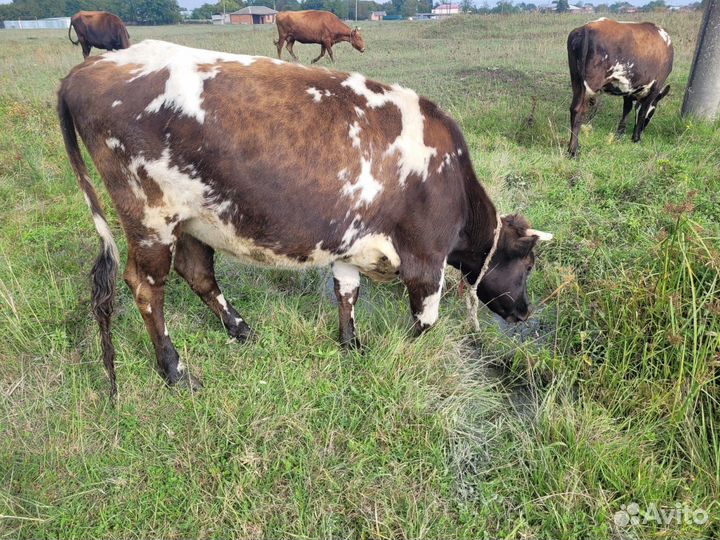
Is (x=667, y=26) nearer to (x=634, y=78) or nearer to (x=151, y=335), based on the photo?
(x=634, y=78)

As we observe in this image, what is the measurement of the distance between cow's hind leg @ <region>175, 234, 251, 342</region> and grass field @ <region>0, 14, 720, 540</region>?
Answer: 0.16 metres

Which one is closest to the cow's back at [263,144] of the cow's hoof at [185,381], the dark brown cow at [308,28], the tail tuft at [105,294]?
the tail tuft at [105,294]

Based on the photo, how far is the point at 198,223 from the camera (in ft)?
→ 9.09

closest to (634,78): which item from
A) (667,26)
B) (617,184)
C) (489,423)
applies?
(617,184)

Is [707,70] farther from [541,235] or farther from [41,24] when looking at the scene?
[41,24]

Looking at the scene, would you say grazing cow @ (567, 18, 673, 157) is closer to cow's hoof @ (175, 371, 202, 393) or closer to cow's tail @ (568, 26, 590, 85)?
cow's tail @ (568, 26, 590, 85)

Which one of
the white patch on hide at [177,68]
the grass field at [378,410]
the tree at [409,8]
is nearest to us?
the grass field at [378,410]

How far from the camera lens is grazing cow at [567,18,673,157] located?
6957mm

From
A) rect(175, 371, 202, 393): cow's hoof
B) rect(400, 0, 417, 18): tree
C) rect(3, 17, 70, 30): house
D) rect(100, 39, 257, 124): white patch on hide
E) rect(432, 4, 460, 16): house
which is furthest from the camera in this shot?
rect(432, 4, 460, 16): house

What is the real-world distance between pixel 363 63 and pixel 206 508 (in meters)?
15.0

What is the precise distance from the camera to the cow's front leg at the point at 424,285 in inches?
122

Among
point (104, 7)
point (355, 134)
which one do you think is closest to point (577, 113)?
point (355, 134)

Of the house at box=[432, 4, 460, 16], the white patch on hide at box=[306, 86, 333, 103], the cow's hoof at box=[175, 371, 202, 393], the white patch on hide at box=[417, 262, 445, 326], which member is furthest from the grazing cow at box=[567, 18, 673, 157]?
the house at box=[432, 4, 460, 16]

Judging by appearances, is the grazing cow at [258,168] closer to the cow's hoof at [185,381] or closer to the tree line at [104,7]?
the cow's hoof at [185,381]
